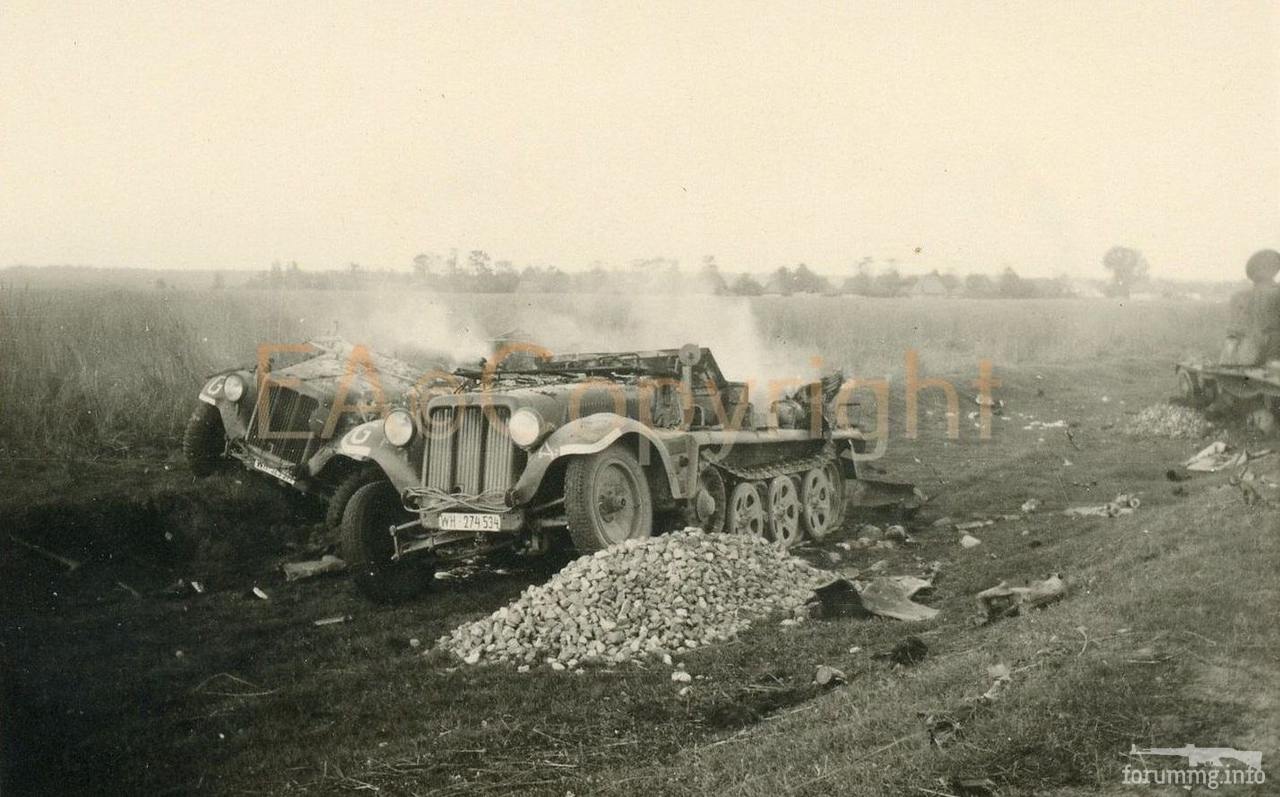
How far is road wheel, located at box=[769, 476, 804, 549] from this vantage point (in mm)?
10914

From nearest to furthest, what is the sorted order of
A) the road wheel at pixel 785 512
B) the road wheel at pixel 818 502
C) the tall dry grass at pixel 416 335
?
the road wheel at pixel 785 512, the tall dry grass at pixel 416 335, the road wheel at pixel 818 502

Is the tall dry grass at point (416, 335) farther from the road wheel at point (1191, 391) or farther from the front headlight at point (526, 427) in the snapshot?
the front headlight at point (526, 427)

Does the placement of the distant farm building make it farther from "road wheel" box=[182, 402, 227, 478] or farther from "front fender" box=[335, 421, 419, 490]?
"front fender" box=[335, 421, 419, 490]

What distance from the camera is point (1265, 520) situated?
7117 mm

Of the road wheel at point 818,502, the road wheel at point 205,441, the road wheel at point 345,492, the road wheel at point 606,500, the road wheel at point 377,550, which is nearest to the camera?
the road wheel at point 606,500

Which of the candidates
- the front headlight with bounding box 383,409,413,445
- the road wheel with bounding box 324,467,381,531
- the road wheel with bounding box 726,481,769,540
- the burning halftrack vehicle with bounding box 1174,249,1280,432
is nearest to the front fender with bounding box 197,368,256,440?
the road wheel with bounding box 324,467,381,531

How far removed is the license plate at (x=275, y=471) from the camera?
10.1 metres

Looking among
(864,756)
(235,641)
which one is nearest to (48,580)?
(235,641)

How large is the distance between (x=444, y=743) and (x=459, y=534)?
3.21m

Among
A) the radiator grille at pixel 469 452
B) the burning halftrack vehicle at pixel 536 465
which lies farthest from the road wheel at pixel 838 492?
the radiator grille at pixel 469 452

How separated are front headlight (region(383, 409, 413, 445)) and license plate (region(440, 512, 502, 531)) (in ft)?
2.74

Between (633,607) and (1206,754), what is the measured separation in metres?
3.72

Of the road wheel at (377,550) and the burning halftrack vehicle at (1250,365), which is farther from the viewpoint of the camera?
the burning halftrack vehicle at (1250,365)

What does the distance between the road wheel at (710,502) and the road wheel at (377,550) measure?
2.47 metres
